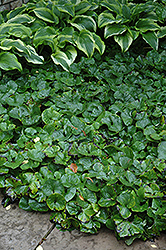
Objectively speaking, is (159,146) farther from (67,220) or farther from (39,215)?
(39,215)

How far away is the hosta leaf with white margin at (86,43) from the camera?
102 inches

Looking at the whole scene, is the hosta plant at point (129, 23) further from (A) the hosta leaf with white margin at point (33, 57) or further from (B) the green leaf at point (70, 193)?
(B) the green leaf at point (70, 193)

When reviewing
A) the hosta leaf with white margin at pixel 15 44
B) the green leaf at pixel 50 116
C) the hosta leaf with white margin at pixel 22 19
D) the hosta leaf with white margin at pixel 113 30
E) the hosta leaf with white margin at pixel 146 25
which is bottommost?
the green leaf at pixel 50 116

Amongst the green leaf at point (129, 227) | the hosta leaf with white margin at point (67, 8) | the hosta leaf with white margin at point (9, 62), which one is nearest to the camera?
the green leaf at point (129, 227)

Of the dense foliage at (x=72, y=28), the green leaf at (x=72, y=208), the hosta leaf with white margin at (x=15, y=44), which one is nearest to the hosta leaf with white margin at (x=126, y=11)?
the dense foliage at (x=72, y=28)

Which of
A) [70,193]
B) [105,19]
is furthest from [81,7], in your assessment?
[70,193]

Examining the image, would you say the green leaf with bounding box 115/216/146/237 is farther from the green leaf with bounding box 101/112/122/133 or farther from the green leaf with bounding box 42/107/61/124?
the green leaf with bounding box 42/107/61/124

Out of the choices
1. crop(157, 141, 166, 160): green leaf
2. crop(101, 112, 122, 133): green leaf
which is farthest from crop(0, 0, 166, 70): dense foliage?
crop(157, 141, 166, 160): green leaf

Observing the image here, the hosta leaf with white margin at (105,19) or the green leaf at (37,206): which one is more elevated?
the hosta leaf with white margin at (105,19)

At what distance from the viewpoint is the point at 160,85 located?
2.44m

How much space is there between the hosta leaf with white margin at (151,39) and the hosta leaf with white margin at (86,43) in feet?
1.98

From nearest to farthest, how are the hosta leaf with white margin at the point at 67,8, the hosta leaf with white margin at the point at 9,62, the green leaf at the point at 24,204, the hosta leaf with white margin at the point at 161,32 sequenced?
1. the green leaf at the point at 24,204
2. the hosta leaf with white margin at the point at 9,62
3. the hosta leaf with white margin at the point at 67,8
4. the hosta leaf with white margin at the point at 161,32

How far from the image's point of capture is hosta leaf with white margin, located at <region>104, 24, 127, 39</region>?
2.70 m

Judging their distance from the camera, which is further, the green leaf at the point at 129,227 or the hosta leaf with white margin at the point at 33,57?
the hosta leaf with white margin at the point at 33,57
